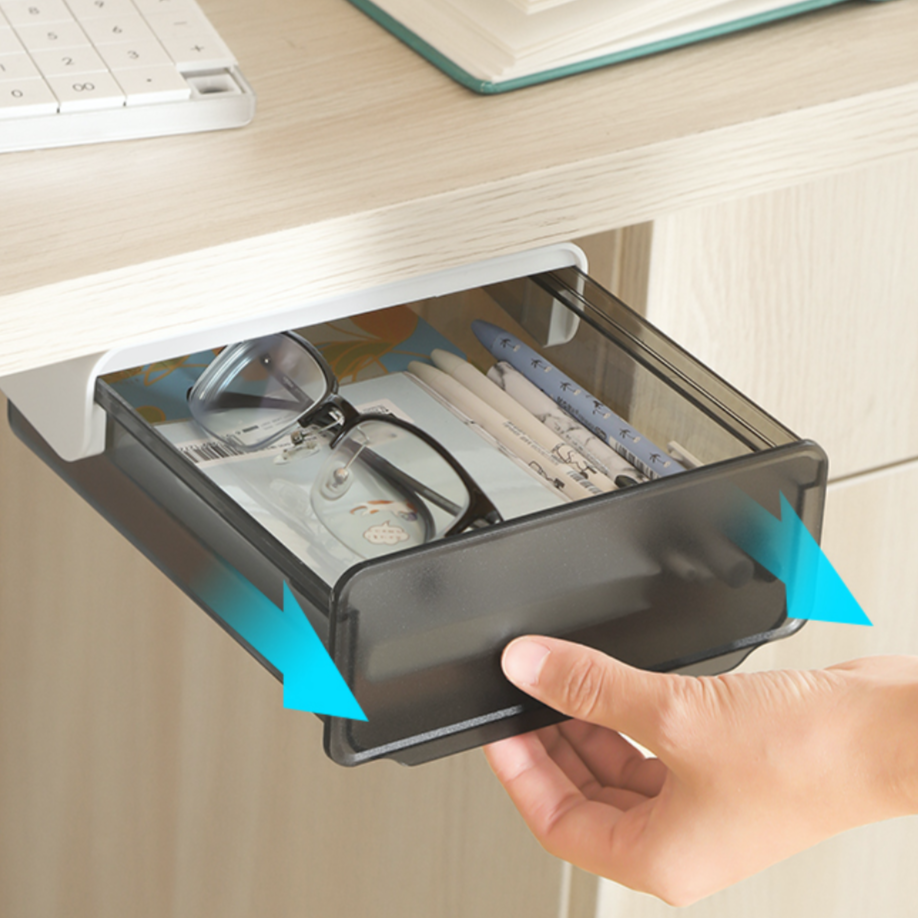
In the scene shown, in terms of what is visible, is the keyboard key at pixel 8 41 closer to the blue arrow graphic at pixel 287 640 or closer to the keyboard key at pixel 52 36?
the keyboard key at pixel 52 36

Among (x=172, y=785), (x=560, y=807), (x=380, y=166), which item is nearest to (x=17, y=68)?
(x=380, y=166)

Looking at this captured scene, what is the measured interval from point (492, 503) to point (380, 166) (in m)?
0.12

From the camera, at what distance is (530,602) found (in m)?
0.44

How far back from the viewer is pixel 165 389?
513mm

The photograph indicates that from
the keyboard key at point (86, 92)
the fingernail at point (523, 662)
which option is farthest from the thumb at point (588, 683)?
the keyboard key at point (86, 92)

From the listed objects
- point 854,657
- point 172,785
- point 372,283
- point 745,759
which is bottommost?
point 172,785

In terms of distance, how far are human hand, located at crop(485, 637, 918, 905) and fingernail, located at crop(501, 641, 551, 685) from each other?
11 mm

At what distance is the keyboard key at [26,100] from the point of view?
432 millimetres

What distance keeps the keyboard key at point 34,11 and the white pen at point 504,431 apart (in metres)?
0.18

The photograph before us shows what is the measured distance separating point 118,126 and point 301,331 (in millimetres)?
135

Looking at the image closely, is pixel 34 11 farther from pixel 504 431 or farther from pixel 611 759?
pixel 611 759

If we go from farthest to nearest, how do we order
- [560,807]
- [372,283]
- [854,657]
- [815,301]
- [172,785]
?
[172,785] < [854,657] < [815,301] < [560,807] < [372,283]

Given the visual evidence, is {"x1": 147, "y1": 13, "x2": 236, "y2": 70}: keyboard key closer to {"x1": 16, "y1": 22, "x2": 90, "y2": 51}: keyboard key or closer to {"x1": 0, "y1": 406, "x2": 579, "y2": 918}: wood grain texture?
{"x1": 16, "y1": 22, "x2": 90, "y2": 51}: keyboard key

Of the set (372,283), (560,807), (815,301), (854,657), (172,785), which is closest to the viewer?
(372,283)
